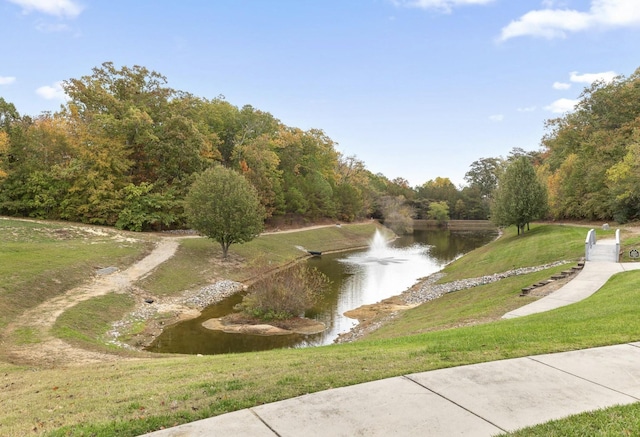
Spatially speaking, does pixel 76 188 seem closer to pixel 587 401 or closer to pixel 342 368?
pixel 342 368

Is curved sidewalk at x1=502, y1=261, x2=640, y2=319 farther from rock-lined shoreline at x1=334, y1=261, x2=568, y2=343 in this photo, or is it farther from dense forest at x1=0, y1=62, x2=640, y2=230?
dense forest at x1=0, y1=62, x2=640, y2=230

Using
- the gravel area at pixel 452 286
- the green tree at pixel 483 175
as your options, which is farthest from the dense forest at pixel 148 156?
the green tree at pixel 483 175

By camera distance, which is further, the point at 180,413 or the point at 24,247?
the point at 24,247

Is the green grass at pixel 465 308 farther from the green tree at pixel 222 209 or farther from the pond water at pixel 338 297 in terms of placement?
the green tree at pixel 222 209

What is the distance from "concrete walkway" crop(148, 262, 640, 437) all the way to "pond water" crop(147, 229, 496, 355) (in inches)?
480

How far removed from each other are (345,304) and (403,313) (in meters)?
4.98

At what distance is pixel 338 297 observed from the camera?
27.0 m

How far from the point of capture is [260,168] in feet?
185

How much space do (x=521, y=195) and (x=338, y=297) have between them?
22.8 metres

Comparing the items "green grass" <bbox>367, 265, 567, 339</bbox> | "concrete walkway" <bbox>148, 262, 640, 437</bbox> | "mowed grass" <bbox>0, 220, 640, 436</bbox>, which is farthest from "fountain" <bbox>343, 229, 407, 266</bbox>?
"concrete walkway" <bbox>148, 262, 640, 437</bbox>

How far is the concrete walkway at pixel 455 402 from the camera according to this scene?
15.0 ft

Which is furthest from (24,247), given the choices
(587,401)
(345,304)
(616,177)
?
(616,177)

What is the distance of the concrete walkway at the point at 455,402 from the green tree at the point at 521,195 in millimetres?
→ 35208

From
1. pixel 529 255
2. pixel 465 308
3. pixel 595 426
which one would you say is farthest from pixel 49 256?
pixel 529 255
